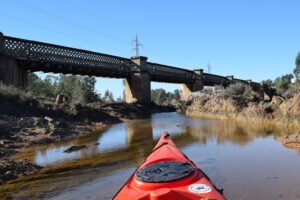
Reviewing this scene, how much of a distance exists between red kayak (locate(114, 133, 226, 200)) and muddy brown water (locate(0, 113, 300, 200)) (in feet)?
8.46

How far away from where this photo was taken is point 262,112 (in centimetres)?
2669

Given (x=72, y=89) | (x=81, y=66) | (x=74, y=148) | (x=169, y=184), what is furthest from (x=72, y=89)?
(x=169, y=184)

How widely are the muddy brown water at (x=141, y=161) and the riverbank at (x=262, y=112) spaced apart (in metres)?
1.15

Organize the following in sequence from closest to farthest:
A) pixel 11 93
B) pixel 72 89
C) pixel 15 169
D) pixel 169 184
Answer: pixel 169 184 → pixel 15 169 → pixel 11 93 → pixel 72 89

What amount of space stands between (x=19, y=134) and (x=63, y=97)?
14.4 m

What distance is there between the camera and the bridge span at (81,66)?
3005 cm

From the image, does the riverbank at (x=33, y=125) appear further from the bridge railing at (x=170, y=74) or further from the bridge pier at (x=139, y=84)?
the bridge railing at (x=170, y=74)

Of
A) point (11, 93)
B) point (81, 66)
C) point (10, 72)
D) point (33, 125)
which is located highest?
point (81, 66)

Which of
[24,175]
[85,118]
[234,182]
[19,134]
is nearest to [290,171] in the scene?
[234,182]

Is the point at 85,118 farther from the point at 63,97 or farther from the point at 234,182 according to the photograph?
the point at 234,182

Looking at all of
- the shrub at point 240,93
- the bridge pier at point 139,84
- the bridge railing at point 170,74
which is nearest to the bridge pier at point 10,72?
the bridge pier at point 139,84

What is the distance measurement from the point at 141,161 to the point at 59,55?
2385cm

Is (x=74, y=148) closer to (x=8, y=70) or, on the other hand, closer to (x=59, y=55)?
(x=8, y=70)

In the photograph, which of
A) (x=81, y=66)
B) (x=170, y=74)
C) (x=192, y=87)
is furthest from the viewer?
(x=192, y=87)
